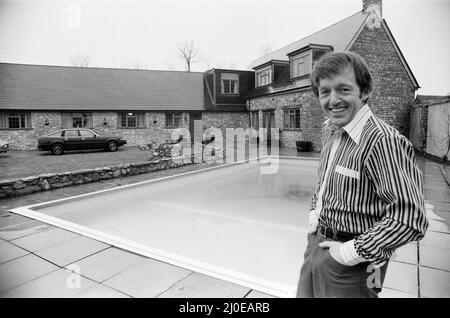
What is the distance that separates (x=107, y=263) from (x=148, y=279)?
0.71m

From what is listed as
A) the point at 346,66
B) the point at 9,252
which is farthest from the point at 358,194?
the point at 9,252

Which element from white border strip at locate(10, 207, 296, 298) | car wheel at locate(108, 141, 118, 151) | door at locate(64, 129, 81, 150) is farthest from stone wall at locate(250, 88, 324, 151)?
white border strip at locate(10, 207, 296, 298)

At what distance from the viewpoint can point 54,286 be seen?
299 cm

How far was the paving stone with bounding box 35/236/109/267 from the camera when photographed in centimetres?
360

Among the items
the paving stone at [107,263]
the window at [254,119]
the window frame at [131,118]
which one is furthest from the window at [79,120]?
the paving stone at [107,263]

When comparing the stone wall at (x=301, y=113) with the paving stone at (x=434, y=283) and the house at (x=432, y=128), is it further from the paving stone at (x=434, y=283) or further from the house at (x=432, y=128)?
the paving stone at (x=434, y=283)

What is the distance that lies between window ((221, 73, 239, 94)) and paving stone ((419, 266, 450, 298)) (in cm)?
2053

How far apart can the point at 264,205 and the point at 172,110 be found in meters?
16.2

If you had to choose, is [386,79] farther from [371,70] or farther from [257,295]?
[257,295]

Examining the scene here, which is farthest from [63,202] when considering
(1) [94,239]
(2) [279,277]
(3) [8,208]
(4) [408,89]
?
(4) [408,89]

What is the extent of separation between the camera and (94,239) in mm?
4227

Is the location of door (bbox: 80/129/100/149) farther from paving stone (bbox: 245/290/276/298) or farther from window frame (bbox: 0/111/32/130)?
paving stone (bbox: 245/290/276/298)

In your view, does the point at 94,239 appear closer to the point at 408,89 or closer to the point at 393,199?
the point at 393,199
